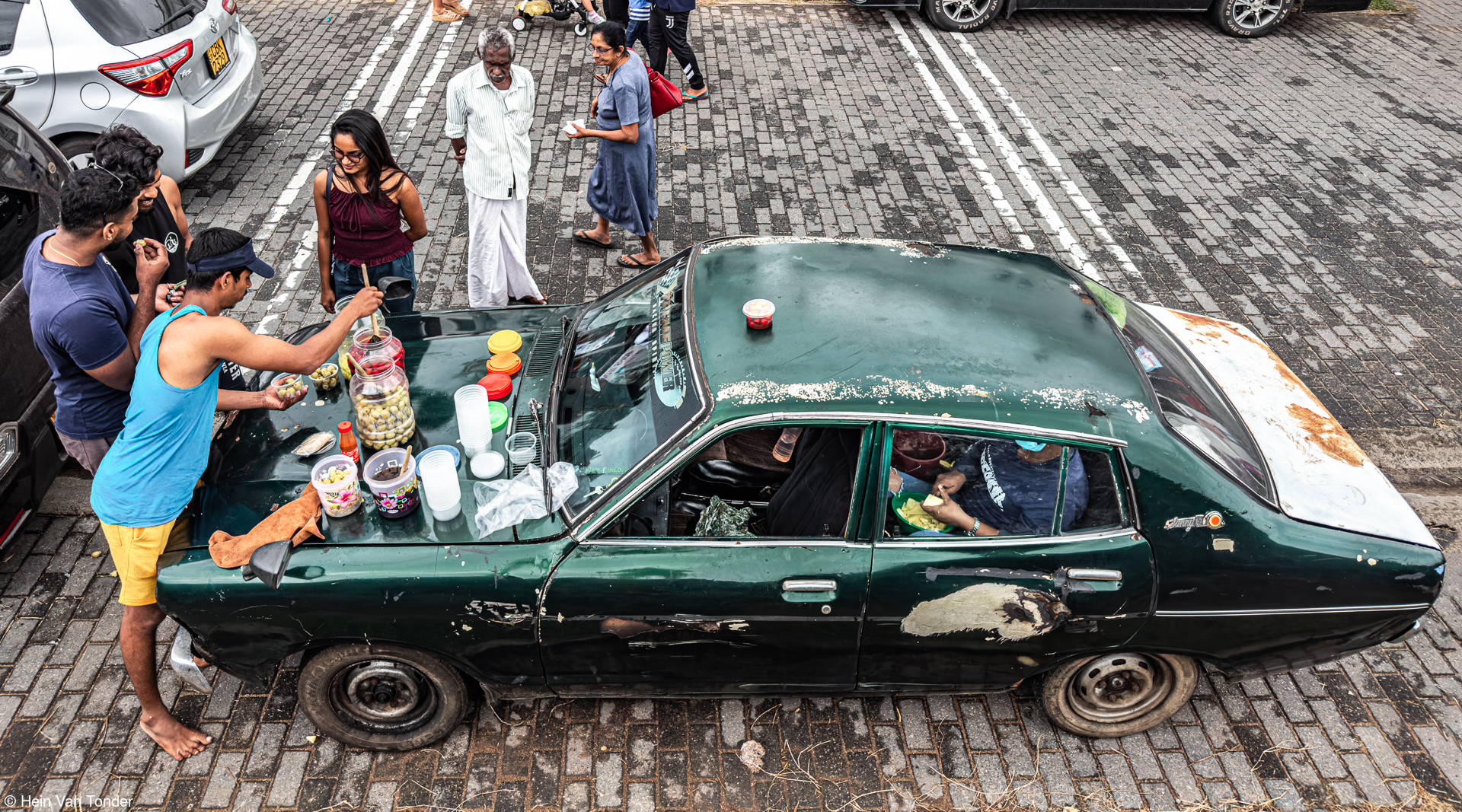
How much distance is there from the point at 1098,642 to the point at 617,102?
451 cm

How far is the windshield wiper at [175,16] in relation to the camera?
6.80 meters

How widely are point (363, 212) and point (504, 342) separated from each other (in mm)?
1267

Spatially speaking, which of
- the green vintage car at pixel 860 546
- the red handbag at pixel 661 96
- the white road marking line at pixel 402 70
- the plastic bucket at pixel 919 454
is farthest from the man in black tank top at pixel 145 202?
the white road marking line at pixel 402 70

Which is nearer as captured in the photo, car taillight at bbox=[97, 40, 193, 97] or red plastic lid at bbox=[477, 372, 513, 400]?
red plastic lid at bbox=[477, 372, 513, 400]

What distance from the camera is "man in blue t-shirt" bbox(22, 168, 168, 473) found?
3557 millimetres

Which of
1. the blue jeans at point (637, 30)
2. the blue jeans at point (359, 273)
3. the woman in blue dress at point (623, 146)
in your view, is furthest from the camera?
the blue jeans at point (637, 30)

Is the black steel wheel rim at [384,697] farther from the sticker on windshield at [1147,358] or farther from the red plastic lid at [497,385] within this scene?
the sticker on windshield at [1147,358]

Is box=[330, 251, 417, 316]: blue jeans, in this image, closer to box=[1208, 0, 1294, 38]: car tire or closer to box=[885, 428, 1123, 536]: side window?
box=[885, 428, 1123, 536]: side window

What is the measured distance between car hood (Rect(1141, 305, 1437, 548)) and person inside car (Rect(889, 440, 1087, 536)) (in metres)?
0.87

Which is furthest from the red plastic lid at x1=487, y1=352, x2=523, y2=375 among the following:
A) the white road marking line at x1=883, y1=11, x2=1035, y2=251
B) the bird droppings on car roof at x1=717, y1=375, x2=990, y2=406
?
the white road marking line at x1=883, y1=11, x2=1035, y2=251

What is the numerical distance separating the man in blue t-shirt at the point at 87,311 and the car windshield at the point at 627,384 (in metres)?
1.83

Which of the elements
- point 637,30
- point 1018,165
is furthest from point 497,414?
point 637,30

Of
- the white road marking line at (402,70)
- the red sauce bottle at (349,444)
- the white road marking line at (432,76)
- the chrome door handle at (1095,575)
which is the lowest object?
the white road marking line at (402,70)

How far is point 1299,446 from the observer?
3.78 m
